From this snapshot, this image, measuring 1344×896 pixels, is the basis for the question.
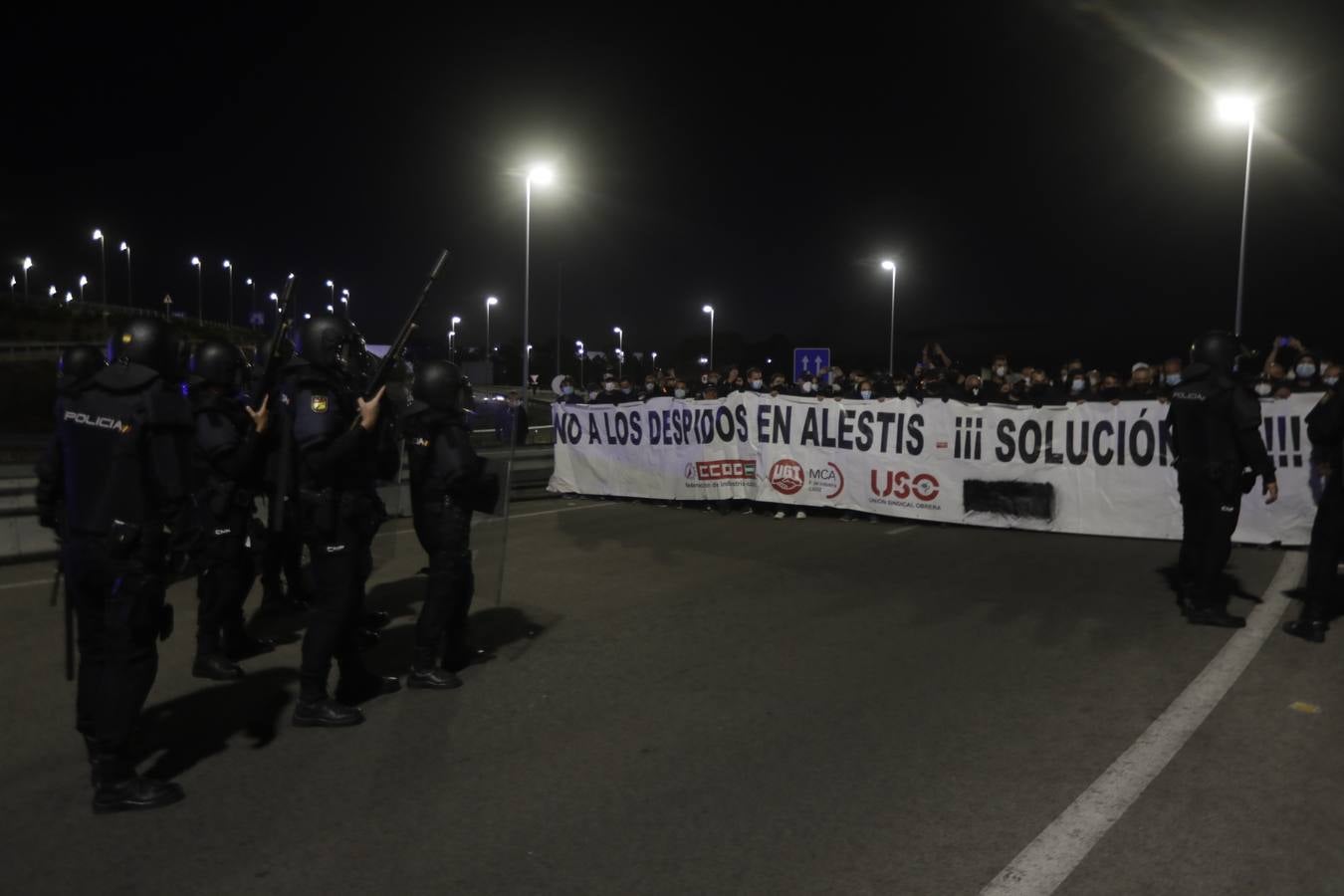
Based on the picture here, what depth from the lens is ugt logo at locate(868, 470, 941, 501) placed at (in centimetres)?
1338

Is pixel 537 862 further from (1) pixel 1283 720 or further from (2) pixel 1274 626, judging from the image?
(2) pixel 1274 626

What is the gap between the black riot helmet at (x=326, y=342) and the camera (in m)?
5.24

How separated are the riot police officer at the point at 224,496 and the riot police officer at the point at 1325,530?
6.77 m

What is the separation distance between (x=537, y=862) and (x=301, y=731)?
2040 millimetres

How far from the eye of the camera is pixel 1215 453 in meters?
7.46

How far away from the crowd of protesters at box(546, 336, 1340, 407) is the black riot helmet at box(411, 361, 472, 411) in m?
8.93

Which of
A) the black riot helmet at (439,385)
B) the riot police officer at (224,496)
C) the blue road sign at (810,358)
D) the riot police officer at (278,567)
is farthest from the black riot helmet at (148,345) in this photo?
the blue road sign at (810,358)

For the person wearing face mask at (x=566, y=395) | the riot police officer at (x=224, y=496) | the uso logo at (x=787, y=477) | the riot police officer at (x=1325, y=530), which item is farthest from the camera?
the person wearing face mask at (x=566, y=395)

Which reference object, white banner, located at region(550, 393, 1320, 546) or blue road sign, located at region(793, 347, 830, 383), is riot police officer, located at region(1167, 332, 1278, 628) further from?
blue road sign, located at region(793, 347, 830, 383)

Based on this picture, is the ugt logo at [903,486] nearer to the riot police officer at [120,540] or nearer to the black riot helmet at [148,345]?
the black riot helmet at [148,345]

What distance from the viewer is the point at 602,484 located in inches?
645

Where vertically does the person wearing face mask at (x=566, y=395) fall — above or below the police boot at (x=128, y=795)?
above

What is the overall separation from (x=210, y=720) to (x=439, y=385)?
2.16m

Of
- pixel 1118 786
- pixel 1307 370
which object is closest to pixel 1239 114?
pixel 1307 370
